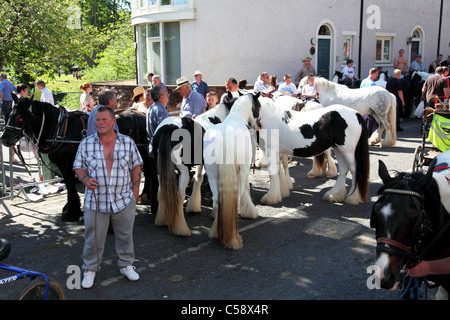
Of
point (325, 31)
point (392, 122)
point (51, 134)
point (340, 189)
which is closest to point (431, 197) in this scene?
point (340, 189)

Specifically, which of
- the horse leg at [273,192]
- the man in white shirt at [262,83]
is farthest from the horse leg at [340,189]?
the man in white shirt at [262,83]

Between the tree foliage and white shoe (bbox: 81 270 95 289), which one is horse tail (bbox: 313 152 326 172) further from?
the tree foliage

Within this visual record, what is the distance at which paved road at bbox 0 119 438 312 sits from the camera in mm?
4199

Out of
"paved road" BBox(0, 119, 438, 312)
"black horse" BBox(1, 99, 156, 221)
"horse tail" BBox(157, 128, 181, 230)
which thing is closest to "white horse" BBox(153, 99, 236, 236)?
"horse tail" BBox(157, 128, 181, 230)

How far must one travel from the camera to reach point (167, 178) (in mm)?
5492

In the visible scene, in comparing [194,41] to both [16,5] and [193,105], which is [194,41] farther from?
[193,105]

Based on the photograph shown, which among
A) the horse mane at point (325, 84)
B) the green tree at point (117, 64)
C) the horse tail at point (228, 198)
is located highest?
the green tree at point (117, 64)

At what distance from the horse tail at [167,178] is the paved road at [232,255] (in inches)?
17.8

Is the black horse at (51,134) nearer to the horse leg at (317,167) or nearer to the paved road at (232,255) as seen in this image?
the paved road at (232,255)

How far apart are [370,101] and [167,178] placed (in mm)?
8040

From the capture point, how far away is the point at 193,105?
7.56 meters

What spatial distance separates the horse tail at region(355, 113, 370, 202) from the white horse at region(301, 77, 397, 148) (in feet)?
15.1

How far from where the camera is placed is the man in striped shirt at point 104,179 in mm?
4141

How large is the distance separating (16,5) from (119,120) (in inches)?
286
